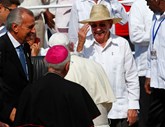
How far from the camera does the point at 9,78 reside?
7.87 metres

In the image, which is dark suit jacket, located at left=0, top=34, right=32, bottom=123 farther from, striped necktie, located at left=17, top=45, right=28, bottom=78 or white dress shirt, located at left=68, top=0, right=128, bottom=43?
white dress shirt, located at left=68, top=0, right=128, bottom=43

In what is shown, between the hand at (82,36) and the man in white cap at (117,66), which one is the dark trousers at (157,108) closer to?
the man in white cap at (117,66)

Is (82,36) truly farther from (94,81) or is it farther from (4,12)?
(94,81)

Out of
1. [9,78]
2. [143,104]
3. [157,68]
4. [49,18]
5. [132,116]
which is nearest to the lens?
[9,78]

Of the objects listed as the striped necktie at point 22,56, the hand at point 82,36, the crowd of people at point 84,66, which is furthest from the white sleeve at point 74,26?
the striped necktie at point 22,56

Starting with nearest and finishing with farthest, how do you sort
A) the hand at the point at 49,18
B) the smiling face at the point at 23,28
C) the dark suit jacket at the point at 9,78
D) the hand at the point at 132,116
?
the dark suit jacket at the point at 9,78, the smiling face at the point at 23,28, the hand at the point at 132,116, the hand at the point at 49,18

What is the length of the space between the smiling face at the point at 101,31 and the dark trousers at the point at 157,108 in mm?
995

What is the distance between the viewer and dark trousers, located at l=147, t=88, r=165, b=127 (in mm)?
9797

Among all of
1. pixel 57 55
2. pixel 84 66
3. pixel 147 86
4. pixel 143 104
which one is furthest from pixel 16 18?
pixel 143 104

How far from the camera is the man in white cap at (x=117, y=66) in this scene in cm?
922

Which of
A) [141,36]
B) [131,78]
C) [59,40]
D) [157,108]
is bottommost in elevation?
[157,108]

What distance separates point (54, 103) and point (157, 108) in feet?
11.1

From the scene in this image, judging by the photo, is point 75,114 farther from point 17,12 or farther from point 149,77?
point 149,77

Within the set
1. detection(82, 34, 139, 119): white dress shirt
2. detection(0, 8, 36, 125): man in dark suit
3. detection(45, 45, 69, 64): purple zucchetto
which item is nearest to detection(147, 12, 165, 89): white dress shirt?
detection(82, 34, 139, 119): white dress shirt
